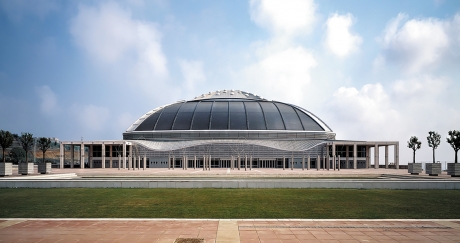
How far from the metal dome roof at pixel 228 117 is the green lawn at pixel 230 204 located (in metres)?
58.1

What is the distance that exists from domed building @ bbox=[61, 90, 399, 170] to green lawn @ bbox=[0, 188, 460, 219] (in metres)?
44.8

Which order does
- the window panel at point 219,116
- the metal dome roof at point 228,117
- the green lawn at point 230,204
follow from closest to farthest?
the green lawn at point 230,204 < the window panel at point 219,116 < the metal dome roof at point 228,117

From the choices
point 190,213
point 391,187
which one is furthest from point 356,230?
point 391,187

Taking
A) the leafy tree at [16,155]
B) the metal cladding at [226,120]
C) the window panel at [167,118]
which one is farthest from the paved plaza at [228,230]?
the leafy tree at [16,155]

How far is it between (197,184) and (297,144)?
173 feet

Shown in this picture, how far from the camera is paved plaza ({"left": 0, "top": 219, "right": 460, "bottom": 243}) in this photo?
36.6 feet

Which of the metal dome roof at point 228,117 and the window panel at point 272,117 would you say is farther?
the metal dome roof at point 228,117

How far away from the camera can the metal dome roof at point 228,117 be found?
80750mm

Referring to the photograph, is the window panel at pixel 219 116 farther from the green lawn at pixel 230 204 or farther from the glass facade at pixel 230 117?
the green lawn at pixel 230 204

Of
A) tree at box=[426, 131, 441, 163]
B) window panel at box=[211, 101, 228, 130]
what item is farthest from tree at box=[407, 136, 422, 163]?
window panel at box=[211, 101, 228, 130]

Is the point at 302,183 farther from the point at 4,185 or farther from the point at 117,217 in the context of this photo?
the point at 4,185

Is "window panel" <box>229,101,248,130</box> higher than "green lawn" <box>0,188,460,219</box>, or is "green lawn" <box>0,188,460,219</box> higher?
"window panel" <box>229,101,248,130</box>

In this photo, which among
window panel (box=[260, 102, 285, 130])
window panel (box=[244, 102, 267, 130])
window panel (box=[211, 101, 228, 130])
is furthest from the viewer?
window panel (box=[211, 101, 228, 130])

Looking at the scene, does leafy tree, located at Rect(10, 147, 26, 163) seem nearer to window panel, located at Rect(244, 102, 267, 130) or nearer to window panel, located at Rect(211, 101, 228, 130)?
window panel, located at Rect(211, 101, 228, 130)
